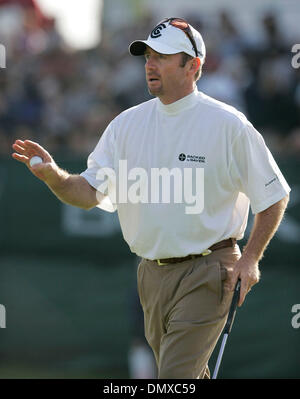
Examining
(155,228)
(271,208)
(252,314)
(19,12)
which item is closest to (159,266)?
(155,228)

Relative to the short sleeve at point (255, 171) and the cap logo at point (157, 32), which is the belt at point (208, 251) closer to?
the short sleeve at point (255, 171)

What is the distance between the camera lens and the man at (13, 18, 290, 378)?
5.61m

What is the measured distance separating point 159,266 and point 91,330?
5.22 m

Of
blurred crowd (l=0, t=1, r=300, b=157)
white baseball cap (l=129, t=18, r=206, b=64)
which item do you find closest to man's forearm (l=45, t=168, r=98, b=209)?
white baseball cap (l=129, t=18, r=206, b=64)

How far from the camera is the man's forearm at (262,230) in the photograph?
5578mm

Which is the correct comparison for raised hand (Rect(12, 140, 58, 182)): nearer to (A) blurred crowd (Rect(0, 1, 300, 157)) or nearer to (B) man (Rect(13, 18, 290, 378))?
(B) man (Rect(13, 18, 290, 378))

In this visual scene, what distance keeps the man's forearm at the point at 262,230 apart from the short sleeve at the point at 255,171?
0.04 m

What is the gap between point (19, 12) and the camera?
15469 millimetres

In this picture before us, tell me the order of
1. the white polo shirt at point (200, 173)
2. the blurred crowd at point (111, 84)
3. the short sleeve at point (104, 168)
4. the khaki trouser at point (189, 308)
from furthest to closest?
the blurred crowd at point (111, 84) → the short sleeve at point (104, 168) → the white polo shirt at point (200, 173) → the khaki trouser at point (189, 308)

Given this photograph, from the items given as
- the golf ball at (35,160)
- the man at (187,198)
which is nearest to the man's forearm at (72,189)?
the man at (187,198)

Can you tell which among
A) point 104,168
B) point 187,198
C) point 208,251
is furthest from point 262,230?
point 104,168

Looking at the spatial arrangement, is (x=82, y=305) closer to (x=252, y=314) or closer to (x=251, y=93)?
(x=252, y=314)

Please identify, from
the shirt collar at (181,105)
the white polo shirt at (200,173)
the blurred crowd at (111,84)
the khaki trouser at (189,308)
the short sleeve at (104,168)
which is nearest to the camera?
the khaki trouser at (189,308)

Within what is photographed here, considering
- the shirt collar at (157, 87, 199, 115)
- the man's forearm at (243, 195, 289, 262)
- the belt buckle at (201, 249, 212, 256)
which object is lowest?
the belt buckle at (201, 249, 212, 256)
